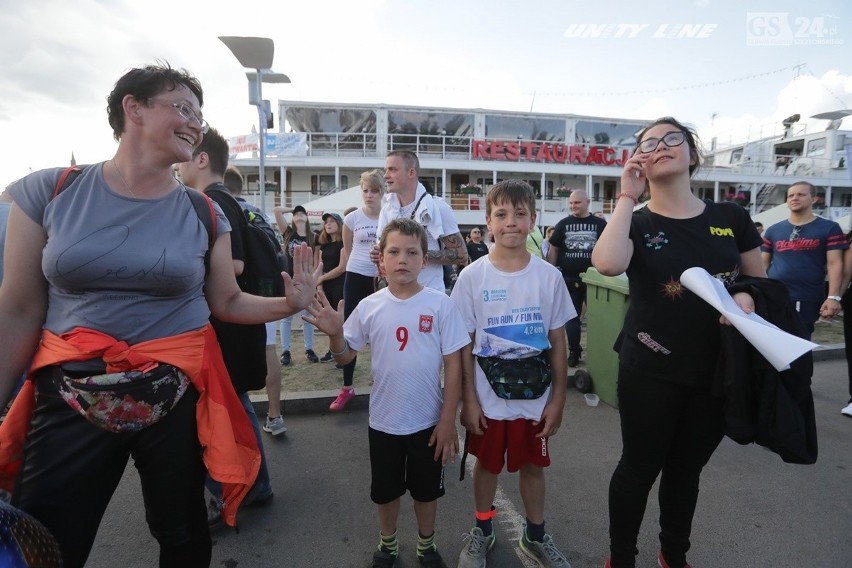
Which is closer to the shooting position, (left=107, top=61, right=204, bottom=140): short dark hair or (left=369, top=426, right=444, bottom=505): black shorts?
(left=107, top=61, right=204, bottom=140): short dark hair

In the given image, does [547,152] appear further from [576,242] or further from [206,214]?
[206,214]

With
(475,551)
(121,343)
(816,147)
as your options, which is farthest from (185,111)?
(816,147)

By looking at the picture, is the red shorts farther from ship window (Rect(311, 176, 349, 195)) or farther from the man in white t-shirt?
ship window (Rect(311, 176, 349, 195))

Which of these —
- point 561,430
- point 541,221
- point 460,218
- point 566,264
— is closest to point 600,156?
point 541,221

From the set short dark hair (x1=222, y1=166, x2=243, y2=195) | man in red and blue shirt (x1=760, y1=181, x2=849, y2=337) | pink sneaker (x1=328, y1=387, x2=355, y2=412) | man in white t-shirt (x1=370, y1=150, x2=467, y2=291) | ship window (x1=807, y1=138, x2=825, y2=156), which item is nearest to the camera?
man in white t-shirt (x1=370, y1=150, x2=467, y2=291)

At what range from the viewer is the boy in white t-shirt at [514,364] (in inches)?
87.3

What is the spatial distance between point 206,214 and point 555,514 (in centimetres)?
250

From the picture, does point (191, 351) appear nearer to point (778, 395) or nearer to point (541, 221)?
point (778, 395)

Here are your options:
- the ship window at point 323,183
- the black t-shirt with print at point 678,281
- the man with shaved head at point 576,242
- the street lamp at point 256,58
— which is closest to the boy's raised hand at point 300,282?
the black t-shirt with print at point 678,281

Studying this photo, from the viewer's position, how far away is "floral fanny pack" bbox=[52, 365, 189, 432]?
1408 millimetres

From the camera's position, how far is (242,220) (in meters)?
2.51

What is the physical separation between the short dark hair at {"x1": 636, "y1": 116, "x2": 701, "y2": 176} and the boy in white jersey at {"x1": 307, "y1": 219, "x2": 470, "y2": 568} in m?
1.21

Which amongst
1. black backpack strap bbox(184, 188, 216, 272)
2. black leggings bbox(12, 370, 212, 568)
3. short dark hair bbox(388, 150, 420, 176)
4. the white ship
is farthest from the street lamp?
the white ship

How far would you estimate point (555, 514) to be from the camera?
8.86ft
